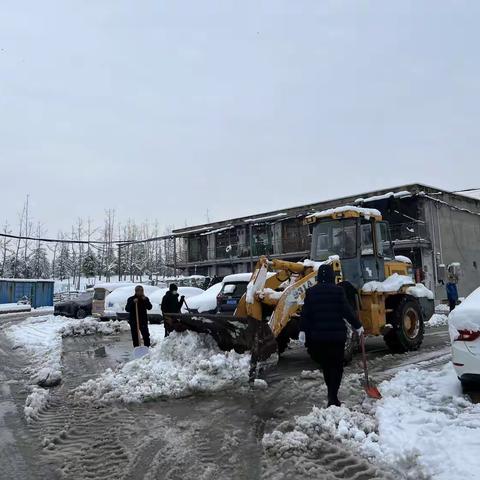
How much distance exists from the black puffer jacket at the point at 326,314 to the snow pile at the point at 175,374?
7.07 ft

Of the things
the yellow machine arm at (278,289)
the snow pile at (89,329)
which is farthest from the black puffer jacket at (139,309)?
the snow pile at (89,329)

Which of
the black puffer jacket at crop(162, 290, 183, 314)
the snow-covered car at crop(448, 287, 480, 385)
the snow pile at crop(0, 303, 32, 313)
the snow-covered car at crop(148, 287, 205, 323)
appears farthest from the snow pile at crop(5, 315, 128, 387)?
the snow pile at crop(0, 303, 32, 313)

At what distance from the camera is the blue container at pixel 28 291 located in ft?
137

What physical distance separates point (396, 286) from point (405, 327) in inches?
37.2

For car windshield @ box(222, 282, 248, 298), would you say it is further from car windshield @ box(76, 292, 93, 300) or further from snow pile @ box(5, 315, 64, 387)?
car windshield @ box(76, 292, 93, 300)

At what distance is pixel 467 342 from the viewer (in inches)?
234

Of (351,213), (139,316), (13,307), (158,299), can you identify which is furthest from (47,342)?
(13,307)

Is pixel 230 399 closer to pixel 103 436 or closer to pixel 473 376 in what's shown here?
pixel 103 436

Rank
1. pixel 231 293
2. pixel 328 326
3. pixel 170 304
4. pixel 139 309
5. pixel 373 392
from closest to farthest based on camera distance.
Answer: pixel 328 326 → pixel 373 392 → pixel 139 309 → pixel 170 304 → pixel 231 293

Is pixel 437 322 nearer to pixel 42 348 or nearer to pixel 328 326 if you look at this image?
pixel 42 348

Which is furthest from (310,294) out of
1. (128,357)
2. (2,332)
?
(2,332)

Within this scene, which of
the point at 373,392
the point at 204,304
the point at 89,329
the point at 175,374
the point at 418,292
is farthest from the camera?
the point at 89,329

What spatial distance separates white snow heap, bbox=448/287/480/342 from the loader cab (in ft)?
12.6

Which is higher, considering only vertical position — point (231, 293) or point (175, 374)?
point (231, 293)
